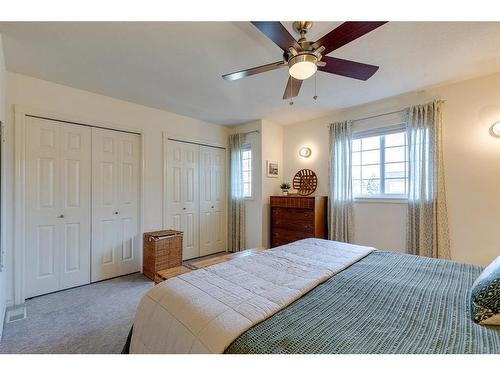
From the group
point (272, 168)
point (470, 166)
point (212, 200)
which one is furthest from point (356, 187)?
point (212, 200)

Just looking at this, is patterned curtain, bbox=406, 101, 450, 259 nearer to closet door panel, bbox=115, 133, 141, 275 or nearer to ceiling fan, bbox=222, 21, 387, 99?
A: ceiling fan, bbox=222, 21, 387, 99

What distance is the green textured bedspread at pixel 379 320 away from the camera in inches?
31.5

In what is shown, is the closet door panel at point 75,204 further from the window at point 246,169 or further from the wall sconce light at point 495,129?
the wall sconce light at point 495,129

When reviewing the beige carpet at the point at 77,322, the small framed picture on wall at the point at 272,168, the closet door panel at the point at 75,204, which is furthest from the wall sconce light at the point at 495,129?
the closet door panel at the point at 75,204

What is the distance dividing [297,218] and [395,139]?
174 centimetres

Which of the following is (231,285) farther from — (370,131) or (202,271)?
(370,131)

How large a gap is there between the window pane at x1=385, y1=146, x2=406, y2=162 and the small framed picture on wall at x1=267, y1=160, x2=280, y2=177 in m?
1.75

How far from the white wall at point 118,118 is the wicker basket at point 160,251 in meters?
0.35

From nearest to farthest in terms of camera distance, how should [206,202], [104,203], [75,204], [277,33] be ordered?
[277,33], [75,204], [104,203], [206,202]

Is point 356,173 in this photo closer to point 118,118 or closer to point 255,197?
point 255,197

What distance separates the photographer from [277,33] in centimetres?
136

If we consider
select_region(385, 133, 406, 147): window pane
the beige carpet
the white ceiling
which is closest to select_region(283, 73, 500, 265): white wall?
the white ceiling

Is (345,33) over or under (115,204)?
over
